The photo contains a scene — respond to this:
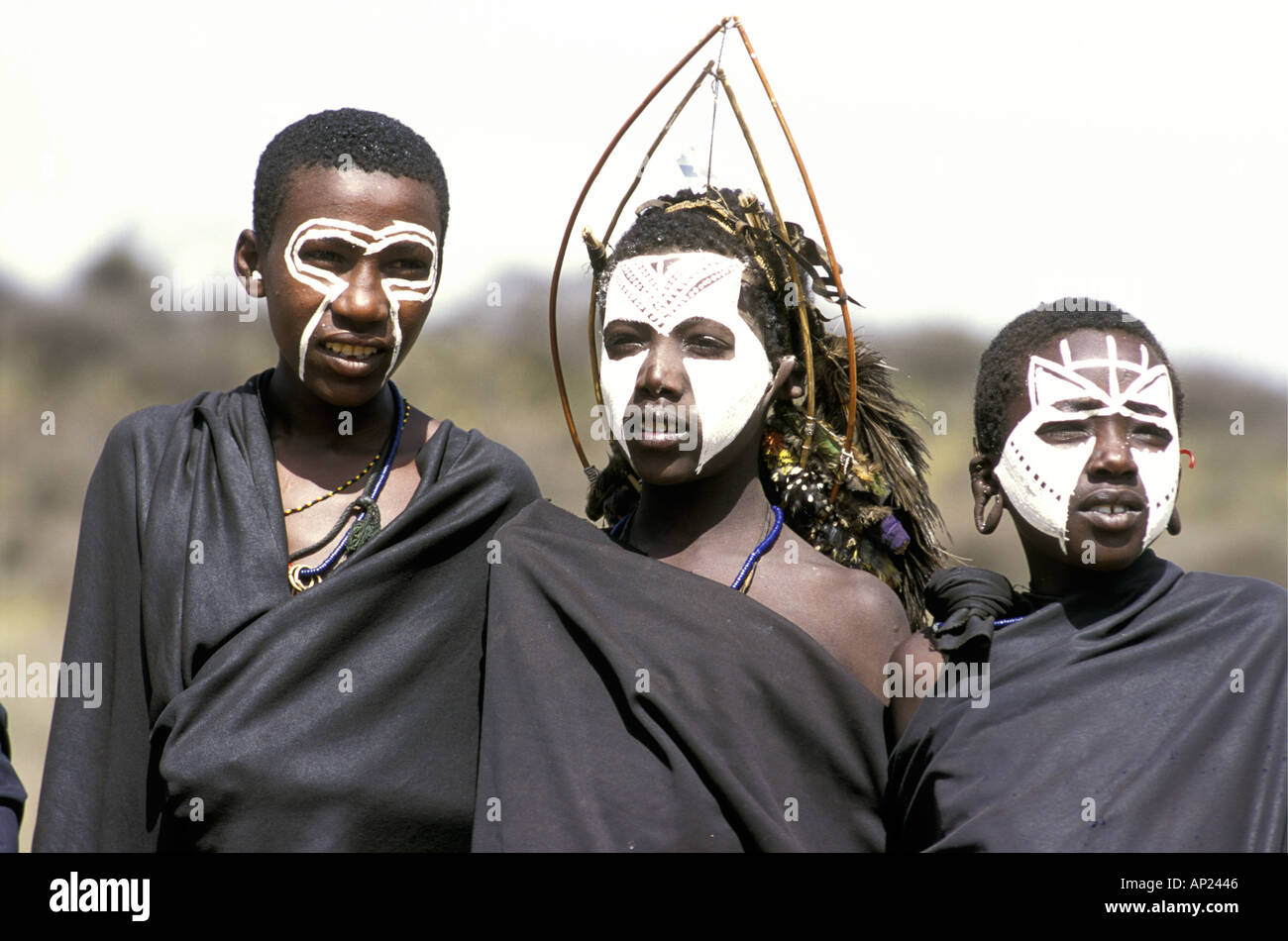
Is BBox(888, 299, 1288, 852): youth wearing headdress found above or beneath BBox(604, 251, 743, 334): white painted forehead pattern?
beneath

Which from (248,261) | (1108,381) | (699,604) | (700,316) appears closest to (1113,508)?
(1108,381)

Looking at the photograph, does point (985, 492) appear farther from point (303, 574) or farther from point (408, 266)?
point (303, 574)

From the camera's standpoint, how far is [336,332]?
375 cm

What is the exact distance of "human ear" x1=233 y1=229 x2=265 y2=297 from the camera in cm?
396

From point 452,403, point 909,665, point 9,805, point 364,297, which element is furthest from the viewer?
point 452,403

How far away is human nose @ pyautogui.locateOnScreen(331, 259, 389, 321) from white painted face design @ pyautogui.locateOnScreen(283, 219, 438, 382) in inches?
0.5

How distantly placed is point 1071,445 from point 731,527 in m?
0.89

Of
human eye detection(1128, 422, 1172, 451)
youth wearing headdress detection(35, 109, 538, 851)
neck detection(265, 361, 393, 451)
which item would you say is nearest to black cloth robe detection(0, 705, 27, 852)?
youth wearing headdress detection(35, 109, 538, 851)

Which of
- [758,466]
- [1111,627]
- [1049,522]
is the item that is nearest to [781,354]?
[758,466]

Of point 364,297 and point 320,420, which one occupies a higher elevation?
point 364,297

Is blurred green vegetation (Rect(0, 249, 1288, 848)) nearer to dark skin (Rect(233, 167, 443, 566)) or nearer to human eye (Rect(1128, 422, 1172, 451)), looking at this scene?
dark skin (Rect(233, 167, 443, 566))

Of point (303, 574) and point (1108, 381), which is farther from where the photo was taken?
point (303, 574)

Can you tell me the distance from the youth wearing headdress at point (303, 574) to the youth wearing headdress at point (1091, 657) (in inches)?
46.9

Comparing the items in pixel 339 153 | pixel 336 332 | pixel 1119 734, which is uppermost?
pixel 339 153
